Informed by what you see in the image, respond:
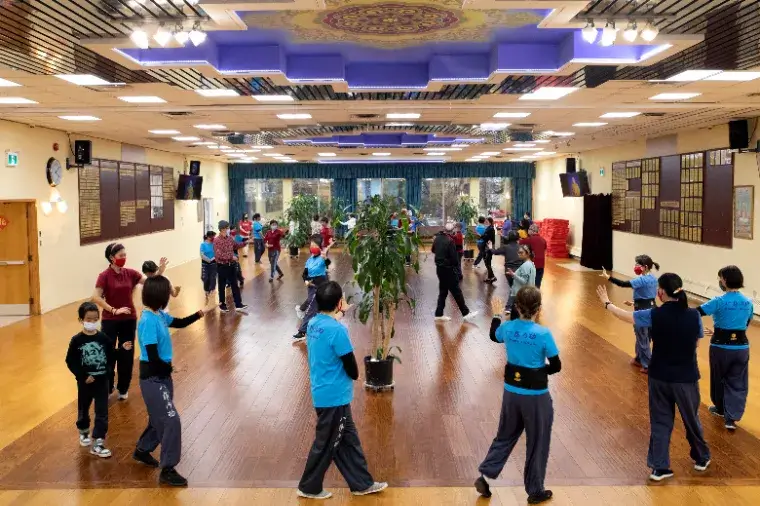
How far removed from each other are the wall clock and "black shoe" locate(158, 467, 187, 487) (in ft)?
29.6

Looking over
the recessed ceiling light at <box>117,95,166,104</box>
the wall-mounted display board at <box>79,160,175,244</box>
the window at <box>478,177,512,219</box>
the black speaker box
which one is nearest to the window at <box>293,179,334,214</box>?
the window at <box>478,177,512,219</box>

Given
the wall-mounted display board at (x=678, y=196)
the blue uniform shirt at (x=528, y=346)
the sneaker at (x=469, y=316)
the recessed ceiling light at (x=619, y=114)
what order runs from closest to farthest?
the blue uniform shirt at (x=528, y=346), the recessed ceiling light at (x=619, y=114), the sneaker at (x=469, y=316), the wall-mounted display board at (x=678, y=196)

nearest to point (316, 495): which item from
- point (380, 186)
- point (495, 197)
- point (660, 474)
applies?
point (660, 474)

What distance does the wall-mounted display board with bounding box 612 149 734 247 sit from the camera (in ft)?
39.2

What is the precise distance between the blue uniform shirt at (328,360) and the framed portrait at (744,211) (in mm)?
9240

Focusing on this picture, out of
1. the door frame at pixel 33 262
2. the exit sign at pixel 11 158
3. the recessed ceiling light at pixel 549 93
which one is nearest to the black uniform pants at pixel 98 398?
the recessed ceiling light at pixel 549 93

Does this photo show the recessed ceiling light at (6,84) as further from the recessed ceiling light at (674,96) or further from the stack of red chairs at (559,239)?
the stack of red chairs at (559,239)

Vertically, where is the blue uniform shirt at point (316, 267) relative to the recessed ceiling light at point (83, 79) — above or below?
below

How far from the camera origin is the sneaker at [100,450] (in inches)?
201

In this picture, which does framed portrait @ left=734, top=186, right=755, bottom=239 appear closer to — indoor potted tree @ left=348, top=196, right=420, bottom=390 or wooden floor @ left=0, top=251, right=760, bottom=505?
wooden floor @ left=0, top=251, right=760, bottom=505

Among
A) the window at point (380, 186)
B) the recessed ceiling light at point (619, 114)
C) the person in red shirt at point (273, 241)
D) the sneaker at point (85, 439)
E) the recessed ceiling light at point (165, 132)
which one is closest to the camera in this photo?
the sneaker at point (85, 439)

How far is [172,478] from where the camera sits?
464 centimetres

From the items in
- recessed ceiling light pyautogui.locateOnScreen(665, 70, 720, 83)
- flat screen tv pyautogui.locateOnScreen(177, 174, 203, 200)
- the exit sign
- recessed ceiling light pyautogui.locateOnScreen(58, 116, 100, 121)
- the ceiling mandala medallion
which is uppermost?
the ceiling mandala medallion

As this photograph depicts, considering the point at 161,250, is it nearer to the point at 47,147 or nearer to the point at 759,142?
the point at 47,147
